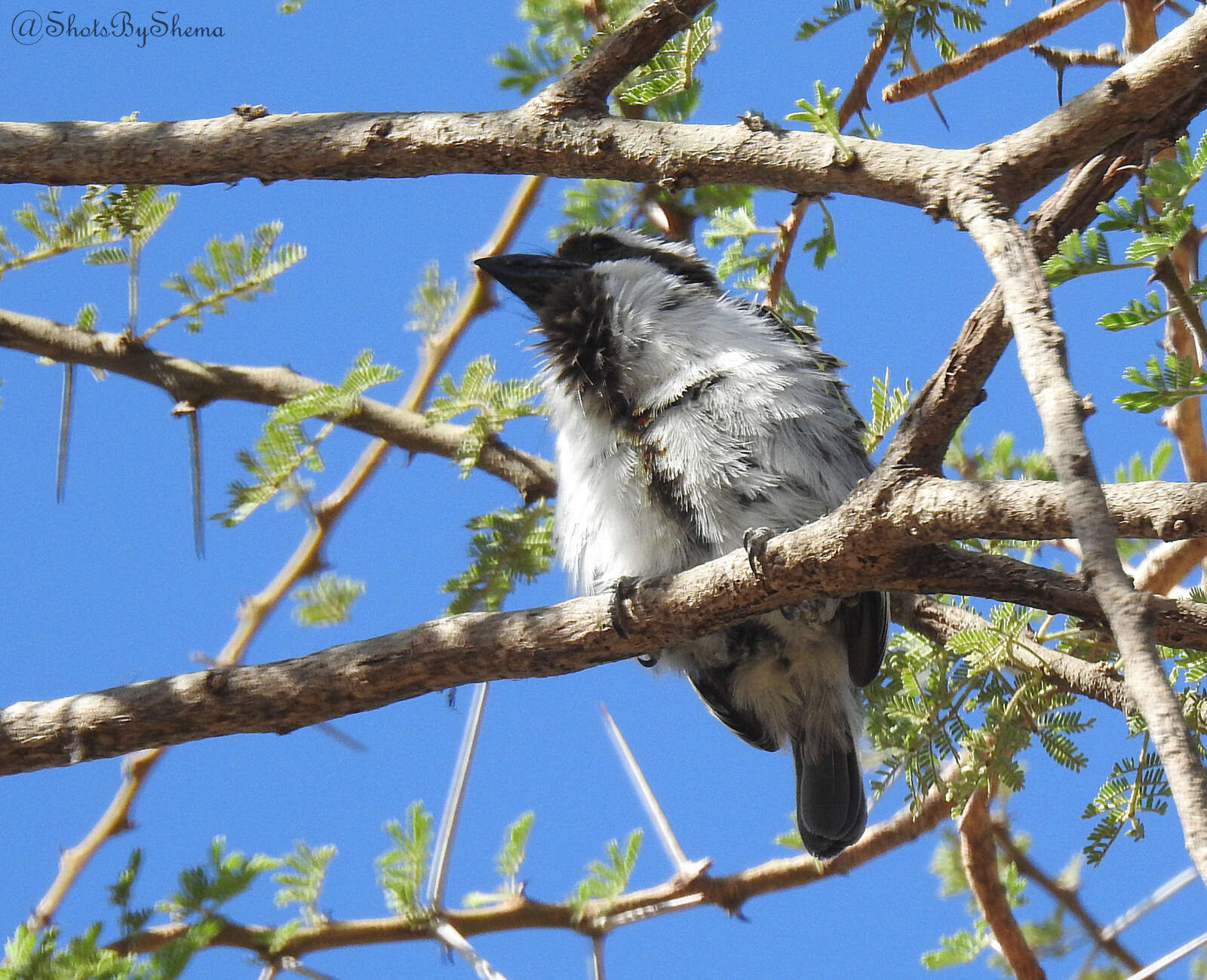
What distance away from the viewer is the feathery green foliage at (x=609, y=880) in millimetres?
3754

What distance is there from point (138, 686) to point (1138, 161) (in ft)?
8.20

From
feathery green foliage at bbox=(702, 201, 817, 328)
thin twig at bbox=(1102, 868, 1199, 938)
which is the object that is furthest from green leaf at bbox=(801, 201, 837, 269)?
thin twig at bbox=(1102, 868, 1199, 938)

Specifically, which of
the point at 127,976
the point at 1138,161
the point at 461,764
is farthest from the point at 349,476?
the point at 1138,161

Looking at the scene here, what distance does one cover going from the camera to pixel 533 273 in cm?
398

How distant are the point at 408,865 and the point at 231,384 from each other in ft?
5.97

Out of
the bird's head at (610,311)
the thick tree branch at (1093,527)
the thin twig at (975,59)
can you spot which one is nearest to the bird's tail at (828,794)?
the bird's head at (610,311)

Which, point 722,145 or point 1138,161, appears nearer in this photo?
point 1138,161

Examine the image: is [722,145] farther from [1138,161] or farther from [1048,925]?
[1048,925]

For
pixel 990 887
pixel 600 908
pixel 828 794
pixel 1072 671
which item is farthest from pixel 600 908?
pixel 1072 671

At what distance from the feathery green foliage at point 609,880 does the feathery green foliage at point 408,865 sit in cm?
47

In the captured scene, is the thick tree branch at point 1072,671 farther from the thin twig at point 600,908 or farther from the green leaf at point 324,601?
the green leaf at point 324,601

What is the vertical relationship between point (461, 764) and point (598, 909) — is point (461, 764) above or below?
above

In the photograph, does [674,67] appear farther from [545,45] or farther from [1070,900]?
[1070,900]

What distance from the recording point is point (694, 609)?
9.34ft
